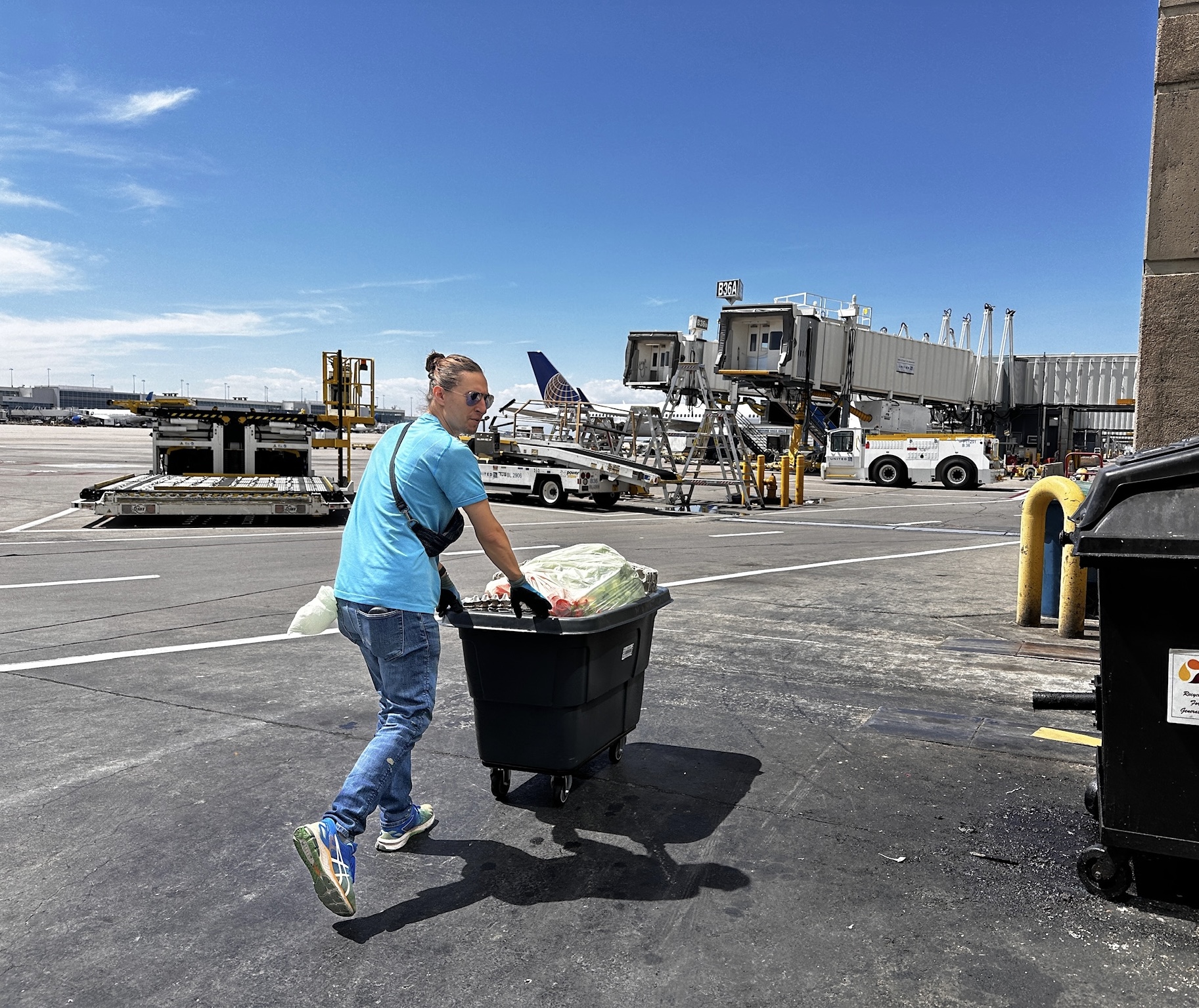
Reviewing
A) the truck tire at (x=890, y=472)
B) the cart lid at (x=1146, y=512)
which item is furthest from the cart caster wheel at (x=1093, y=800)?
the truck tire at (x=890, y=472)

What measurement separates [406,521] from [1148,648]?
8.35 ft

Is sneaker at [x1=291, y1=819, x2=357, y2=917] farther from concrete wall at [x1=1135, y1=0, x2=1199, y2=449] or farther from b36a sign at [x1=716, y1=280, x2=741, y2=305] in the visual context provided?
b36a sign at [x1=716, y1=280, x2=741, y2=305]

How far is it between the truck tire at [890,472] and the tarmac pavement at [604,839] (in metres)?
27.0

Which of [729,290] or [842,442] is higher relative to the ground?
[729,290]

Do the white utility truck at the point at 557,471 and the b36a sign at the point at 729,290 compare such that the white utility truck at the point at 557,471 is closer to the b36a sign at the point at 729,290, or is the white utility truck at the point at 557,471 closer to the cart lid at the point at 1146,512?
the cart lid at the point at 1146,512

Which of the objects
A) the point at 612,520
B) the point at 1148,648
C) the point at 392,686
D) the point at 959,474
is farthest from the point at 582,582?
the point at 959,474

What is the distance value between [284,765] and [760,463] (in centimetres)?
1868

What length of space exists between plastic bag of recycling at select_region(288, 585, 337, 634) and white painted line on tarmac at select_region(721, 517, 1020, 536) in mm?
14586

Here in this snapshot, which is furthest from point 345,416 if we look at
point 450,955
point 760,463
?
point 450,955

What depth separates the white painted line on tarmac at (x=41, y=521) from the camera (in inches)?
566

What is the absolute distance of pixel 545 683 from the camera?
145 inches

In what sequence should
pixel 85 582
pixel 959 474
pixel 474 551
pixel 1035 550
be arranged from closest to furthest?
pixel 1035 550, pixel 85 582, pixel 474 551, pixel 959 474

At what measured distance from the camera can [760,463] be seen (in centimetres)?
2219

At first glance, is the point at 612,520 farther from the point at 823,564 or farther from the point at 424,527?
the point at 424,527
